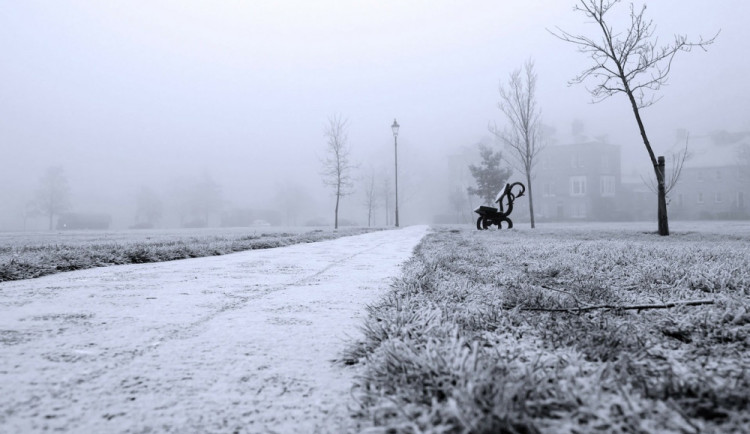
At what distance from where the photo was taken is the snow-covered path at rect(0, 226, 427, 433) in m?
0.79

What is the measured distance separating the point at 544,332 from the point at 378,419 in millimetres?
740

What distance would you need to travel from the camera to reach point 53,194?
53094 mm

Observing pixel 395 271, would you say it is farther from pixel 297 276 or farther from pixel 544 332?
pixel 544 332

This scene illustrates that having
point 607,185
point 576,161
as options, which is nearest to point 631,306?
point 576,161

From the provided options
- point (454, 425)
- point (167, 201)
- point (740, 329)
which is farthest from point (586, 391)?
point (167, 201)

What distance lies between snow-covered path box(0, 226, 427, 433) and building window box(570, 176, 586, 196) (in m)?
60.2

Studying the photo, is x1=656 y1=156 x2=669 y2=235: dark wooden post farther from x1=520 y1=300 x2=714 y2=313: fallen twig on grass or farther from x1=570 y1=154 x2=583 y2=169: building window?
x1=570 y1=154 x2=583 y2=169: building window

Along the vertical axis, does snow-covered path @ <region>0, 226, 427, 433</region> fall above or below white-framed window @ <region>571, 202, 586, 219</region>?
below

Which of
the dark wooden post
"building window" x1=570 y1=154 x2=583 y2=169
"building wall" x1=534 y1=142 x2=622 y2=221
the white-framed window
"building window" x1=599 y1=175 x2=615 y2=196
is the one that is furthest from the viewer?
"building window" x1=570 y1=154 x2=583 y2=169

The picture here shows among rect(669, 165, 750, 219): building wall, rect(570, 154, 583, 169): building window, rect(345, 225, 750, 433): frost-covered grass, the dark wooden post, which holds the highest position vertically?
rect(570, 154, 583, 169): building window

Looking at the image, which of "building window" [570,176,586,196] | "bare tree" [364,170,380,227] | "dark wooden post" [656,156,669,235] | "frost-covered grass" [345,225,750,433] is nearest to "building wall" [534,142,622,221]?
"building window" [570,176,586,196]

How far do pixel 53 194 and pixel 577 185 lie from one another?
73145 millimetres

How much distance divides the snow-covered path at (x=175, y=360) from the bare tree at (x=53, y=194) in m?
65.6

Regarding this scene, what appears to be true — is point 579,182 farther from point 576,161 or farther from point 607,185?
point 607,185
